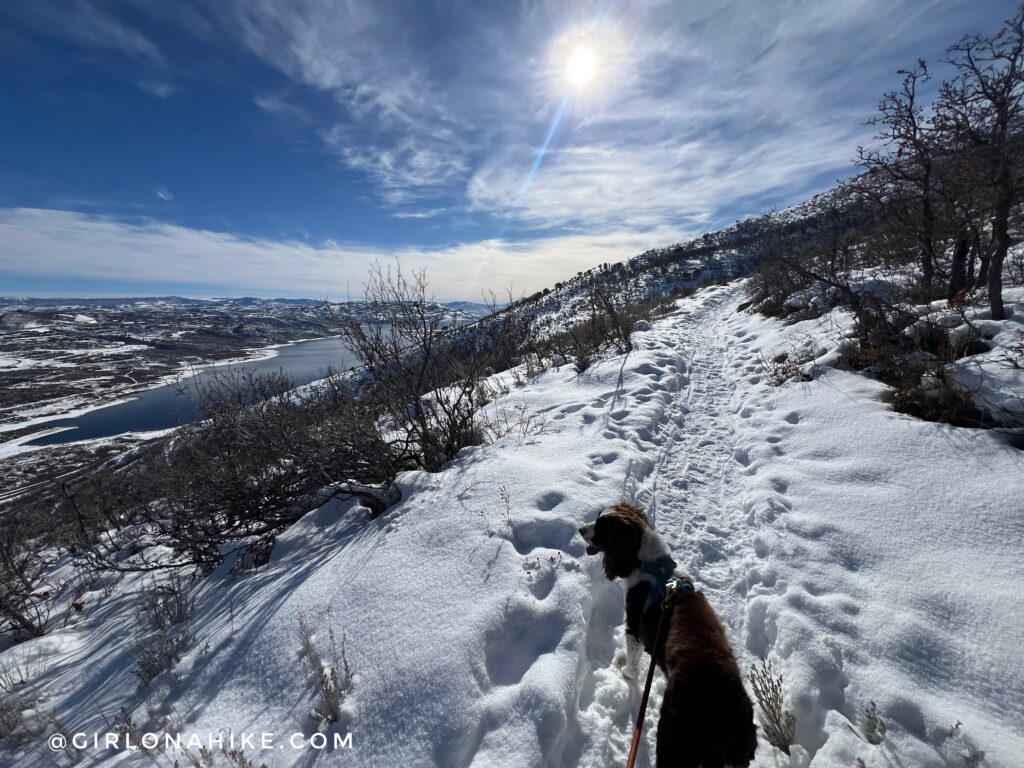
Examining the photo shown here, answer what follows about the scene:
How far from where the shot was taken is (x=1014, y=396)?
3.80 m

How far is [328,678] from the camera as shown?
8.11ft

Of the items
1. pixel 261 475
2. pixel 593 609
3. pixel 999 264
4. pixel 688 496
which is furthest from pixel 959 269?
pixel 261 475

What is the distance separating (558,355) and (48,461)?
149ft

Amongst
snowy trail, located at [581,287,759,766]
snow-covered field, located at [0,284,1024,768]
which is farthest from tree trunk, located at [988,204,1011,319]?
snowy trail, located at [581,287,759,766]

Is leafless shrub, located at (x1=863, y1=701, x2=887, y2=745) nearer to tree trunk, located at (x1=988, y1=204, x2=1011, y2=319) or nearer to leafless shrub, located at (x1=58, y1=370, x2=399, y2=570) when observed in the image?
leafless shrub, located at (x1=58, y1=370, x2=399, y2=570)

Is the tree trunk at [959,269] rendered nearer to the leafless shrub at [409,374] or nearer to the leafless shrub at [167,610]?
the leafless shrub at [409,374]

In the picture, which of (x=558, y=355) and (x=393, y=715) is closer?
(x=393, y=715)

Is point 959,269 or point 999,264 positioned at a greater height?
point 959,269

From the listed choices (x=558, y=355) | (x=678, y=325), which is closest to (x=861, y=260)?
(x=678, y=325)

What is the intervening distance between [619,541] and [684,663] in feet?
2.71

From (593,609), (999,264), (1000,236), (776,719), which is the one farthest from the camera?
(1000,236)

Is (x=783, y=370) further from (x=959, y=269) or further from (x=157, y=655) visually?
(x=157, y=655)

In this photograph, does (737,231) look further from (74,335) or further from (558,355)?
(74,335)

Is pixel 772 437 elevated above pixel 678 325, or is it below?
below
